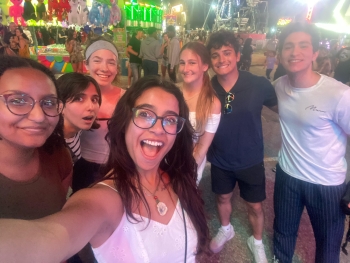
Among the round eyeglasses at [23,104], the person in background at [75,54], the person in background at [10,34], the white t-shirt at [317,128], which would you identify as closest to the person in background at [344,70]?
the white t-shirt at [317,128]

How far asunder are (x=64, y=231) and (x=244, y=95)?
180cm

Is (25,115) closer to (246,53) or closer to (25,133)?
(25,133)

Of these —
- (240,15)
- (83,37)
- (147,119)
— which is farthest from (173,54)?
(240,15)

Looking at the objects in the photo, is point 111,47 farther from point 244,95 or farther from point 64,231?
point 64,231

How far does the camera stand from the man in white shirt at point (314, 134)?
1.80 metres

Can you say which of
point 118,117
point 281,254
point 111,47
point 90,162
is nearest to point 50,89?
point 118,117

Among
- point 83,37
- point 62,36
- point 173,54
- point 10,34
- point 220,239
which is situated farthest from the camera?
point 62,36

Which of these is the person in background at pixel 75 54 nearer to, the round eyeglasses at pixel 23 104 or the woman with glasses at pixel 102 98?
the woman with glasses at pixel 102 98

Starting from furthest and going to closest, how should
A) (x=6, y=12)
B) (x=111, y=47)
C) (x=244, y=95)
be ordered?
(x=6, y=12)
(x=111, y=47)
(x=244, y=95)

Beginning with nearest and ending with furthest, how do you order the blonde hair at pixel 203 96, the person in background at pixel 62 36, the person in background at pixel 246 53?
1. the blonde hair at pixel 203 96
2. the person in background at pixel 246 53
3. the person in background at pixel 62 36

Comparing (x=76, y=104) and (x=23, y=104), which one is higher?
(x=23, y=104)

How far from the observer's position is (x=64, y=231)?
35.8 inches

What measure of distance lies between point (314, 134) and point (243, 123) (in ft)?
1.89

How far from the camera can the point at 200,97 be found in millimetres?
2180
